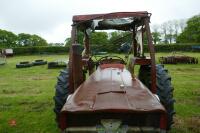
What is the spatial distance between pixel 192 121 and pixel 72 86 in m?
3.07

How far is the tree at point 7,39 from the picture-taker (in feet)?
344

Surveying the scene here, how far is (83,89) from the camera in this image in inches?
217

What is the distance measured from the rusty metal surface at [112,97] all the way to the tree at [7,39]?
101204mm

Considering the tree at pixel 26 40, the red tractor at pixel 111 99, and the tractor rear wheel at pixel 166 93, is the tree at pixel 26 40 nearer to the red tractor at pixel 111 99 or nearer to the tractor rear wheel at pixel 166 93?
the red tractor at pixel 111 99

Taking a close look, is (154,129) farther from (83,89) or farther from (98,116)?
(83,89)

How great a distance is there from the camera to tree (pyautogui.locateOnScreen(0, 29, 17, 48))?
344 ft

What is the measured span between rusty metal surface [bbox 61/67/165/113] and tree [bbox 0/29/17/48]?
101m

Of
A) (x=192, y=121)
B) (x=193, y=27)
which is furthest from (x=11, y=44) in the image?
(x=192, y=121)

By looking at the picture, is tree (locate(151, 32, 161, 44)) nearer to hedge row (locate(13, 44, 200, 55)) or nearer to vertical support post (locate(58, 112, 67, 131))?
hedge row (locate(13, 44, 200, 55))

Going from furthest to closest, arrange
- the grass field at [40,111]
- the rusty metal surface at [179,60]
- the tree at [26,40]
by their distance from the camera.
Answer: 1. the tree at [26,40]
2. the rusty metal surface at [179,60]
3. the grass field at [40,111]

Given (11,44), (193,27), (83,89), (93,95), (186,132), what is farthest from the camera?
(11,44)

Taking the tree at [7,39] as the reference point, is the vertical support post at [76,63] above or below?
below

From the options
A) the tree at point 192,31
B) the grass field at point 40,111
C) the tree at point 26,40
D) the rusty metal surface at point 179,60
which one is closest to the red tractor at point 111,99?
the grass field at point 40,111

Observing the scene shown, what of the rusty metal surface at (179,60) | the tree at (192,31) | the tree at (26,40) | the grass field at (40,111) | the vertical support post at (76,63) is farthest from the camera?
the tree at (26,40)
